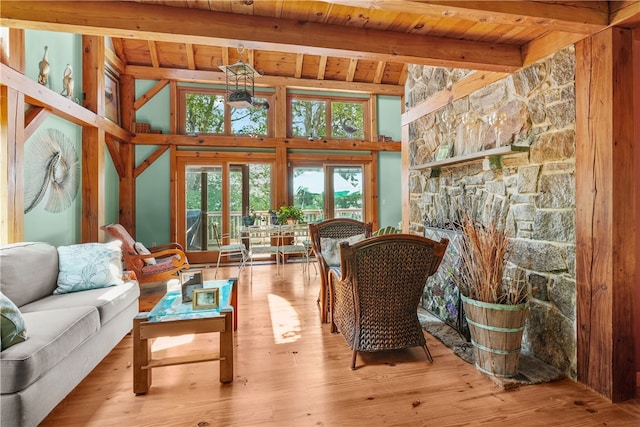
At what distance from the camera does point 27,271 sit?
231cm

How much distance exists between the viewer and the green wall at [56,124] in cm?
329

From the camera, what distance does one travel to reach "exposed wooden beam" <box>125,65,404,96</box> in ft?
19.4

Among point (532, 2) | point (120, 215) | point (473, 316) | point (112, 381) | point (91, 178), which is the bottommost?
point (112, 381)

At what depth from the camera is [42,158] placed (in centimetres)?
350

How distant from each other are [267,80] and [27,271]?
205 inches

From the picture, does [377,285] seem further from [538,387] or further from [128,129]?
[128,129]

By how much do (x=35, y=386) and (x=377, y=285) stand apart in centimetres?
192

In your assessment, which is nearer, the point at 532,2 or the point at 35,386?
the point at 35,386

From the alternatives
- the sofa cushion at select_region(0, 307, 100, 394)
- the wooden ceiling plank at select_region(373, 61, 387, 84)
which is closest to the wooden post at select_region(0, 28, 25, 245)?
the sofa cushion at select_region(0, 307, 100, 394)

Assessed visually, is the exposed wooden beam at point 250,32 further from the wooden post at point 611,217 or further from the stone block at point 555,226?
the stone block at point 555,226

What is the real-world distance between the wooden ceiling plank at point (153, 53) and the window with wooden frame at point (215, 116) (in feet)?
1.82

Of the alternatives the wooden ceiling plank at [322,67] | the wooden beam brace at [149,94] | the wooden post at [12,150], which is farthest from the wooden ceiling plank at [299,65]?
the wooden post at [12,150]

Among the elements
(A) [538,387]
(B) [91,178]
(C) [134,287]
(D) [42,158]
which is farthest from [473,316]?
(B) [91,178]

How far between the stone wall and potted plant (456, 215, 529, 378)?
1.03 feet
